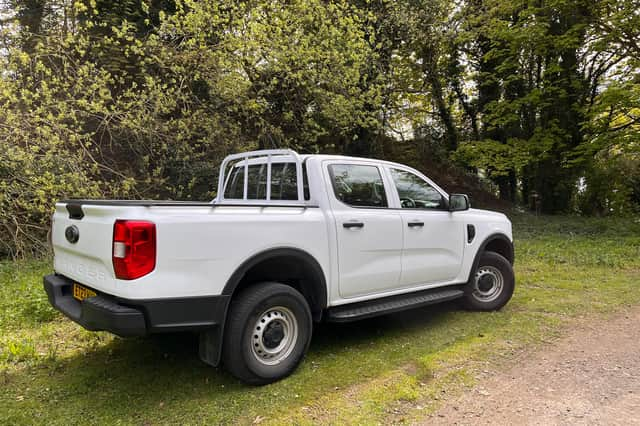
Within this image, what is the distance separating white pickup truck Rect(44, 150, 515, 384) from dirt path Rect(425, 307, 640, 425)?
1085 millimetres

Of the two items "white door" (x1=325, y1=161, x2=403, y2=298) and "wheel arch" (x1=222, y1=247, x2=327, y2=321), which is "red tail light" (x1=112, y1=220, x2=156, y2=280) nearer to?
"wheel arch" (x1=222, y1=247, x2=327, y2=321)

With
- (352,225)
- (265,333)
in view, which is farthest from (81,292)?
(352,225)

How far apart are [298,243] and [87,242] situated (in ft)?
5.16

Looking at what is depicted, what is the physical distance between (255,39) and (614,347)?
28.5ft

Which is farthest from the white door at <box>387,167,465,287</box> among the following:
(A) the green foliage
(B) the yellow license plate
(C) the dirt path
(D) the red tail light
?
(A) the green foliage

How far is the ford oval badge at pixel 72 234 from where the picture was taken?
10.3 feet

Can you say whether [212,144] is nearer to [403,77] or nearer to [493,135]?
[403,77]

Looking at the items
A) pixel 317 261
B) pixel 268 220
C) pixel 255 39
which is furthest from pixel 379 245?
pixel 255 39

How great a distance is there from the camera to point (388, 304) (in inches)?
160

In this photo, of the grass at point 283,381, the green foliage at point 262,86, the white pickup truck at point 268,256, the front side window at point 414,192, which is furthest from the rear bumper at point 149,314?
the green foliage at point 262,86

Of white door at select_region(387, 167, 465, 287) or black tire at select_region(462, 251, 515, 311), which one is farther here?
black tire at select_region(462, 251, 515, 311)

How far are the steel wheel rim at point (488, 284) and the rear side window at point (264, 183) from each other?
2.71 metres

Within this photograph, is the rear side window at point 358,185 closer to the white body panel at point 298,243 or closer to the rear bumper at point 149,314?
the white body panel at point 298,243

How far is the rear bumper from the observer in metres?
2.63
